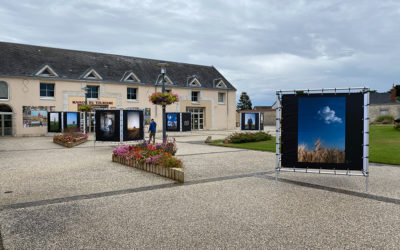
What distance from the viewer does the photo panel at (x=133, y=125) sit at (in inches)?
613

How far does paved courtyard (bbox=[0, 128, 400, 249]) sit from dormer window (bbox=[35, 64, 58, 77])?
23.7m

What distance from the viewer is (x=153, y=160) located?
29.3 feet

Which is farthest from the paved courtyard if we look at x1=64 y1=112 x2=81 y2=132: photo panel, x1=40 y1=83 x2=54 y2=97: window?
x1=40 y1=83 x2=54 y2=97: window

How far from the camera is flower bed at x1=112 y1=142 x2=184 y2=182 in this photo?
8.05 m

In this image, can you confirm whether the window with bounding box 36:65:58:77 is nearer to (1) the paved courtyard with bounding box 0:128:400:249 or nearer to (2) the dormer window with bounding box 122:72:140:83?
(2) the dormer window with bounding box 122:72:140:83

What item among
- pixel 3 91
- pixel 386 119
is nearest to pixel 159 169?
pixel 3 91

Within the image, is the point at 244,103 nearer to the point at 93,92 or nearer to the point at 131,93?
the point at 131,93

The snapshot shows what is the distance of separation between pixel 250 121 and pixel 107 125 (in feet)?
64.0

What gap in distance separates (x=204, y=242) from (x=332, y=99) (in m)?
4.95

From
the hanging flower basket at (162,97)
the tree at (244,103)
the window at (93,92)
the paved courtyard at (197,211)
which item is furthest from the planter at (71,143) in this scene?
the tree at (244,103)

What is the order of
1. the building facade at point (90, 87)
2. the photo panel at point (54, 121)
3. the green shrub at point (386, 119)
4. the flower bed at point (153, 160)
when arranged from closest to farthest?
the flower bed at point (153, 160) → the photo panel at point (54, 121) → the building facade at point (90, 87) → the green shrub at point (386, 119)

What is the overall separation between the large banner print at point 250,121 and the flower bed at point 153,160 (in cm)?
2163

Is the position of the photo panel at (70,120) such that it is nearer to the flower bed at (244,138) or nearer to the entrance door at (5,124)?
the entrance door at (5,124)

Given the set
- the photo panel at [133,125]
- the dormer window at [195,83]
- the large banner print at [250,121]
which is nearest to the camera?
the photo panel at [133,125]
